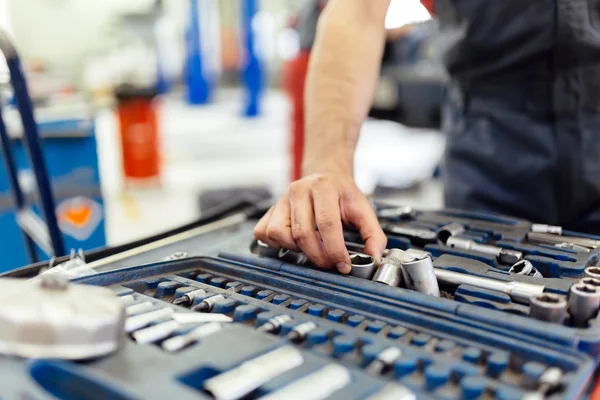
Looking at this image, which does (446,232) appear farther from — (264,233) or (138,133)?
(138,133)

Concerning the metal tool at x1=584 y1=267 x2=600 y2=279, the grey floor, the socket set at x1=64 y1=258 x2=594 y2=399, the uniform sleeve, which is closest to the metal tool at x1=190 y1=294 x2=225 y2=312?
the socket set at x1=64 y1=258 x2=594 y2=399

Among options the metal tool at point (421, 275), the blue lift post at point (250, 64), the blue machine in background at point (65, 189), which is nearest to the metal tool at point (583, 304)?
the metal tool at point (421, 275)

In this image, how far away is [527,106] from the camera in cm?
86

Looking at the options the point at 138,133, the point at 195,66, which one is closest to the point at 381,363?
the point at 138,133

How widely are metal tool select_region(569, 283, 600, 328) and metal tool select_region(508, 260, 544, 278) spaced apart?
9 centimetres

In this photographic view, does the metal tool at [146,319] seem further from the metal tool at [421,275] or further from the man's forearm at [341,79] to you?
the man's forearm at [341,79]

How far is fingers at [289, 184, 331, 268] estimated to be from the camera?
0.55 meters

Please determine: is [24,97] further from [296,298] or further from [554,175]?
[554,175]

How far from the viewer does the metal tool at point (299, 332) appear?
417 mm

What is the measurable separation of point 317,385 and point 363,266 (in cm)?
19

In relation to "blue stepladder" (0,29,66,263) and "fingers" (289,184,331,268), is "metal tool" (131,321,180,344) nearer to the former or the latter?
"fingers" (289,184,331,268)

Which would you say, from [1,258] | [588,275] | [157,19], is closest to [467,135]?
[588,275]

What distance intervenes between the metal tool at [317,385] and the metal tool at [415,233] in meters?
0.29

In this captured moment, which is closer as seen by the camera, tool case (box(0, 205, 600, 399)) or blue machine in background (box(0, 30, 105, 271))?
tool case (box(0, 205, 600, 399))
